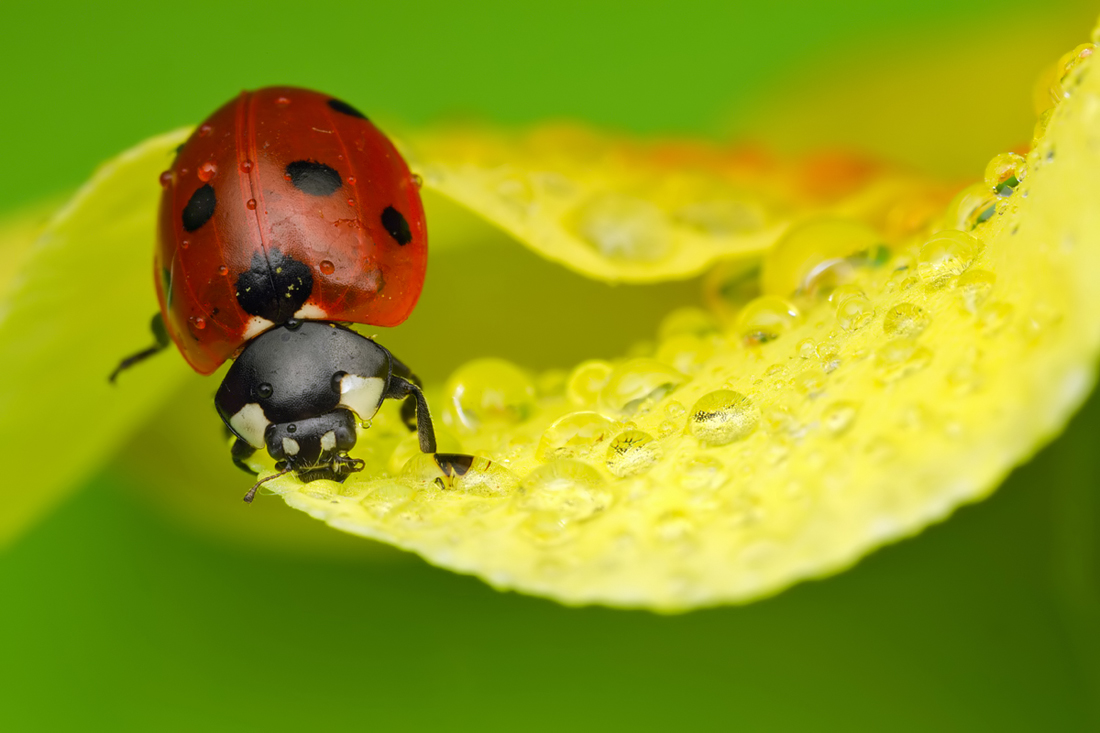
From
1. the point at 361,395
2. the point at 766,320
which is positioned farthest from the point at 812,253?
the point at 361,395

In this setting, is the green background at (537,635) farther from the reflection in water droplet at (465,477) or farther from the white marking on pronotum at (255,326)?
the reflection in water droplet at (465,477)

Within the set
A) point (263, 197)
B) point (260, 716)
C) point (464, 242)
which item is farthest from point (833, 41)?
point (260, 716)

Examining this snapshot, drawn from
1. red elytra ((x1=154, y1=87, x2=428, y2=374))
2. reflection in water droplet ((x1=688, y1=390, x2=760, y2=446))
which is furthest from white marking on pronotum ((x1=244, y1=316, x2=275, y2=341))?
reflection in water droplet ((x1=688, y1=390, x2=760, y2=446))

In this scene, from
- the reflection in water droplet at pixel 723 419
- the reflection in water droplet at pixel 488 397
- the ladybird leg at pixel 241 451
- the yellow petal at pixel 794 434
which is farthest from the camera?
Answer: the ladybird leg at pixel 241 451

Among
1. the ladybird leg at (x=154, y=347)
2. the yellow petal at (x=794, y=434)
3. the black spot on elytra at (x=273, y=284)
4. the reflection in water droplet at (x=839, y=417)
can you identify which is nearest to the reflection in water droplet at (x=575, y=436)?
the yellow petal at (x=794, y=434)

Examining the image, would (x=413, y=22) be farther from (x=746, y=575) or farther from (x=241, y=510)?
(x=746, y=575)

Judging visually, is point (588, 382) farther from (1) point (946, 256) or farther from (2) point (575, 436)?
(1) point (946, 256)

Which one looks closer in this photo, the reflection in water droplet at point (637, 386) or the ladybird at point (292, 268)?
the reflection in water droplet at point (637, 386)

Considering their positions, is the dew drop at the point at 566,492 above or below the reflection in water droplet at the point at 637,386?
below
